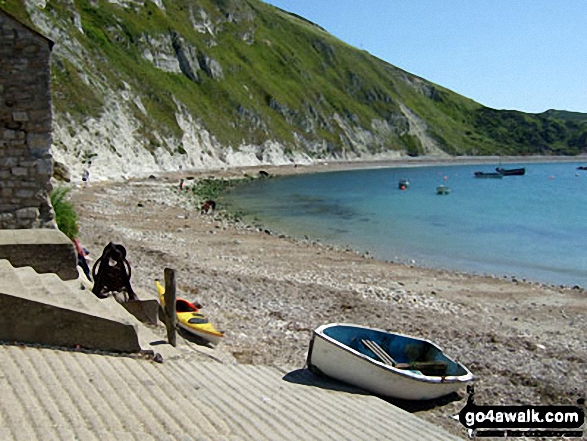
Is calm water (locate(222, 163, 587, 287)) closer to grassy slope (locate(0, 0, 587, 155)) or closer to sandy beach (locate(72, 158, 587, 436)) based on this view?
sandy beach (locate(72, 158, 587, 436))

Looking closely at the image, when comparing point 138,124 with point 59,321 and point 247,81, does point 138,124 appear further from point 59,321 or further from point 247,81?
point 59,321

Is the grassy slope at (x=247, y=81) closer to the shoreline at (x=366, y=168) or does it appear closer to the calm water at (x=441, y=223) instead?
the shoreline at (x=366, y=168)

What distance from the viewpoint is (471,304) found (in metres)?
19.3

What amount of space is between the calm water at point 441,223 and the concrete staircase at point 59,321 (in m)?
20.9

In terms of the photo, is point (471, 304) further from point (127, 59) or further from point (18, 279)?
point (127, 59)

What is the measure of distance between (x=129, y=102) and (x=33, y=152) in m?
61.2

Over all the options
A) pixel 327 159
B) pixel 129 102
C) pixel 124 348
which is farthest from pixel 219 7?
pixel 124 348

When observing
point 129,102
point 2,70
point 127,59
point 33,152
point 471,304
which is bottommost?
point 471,304

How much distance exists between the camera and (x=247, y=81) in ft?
379

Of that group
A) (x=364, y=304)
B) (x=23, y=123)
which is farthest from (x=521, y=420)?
(x=23, y=123)

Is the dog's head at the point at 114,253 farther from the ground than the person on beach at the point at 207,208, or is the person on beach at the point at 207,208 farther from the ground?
the dog's head at the point at 114,253

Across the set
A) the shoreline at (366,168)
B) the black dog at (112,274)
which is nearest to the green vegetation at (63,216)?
the black dog at (112,274)

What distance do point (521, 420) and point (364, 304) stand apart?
293 inches

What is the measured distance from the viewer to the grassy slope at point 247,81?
73.1 m
